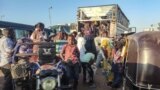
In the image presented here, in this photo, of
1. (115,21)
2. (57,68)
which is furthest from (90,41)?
(115,21)

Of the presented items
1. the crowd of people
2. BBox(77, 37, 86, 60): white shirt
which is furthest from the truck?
BBox(77, 37, 86, 60): white shirt

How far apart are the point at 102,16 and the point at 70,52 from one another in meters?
10.4

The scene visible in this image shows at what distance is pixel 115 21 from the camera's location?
18.0 meters

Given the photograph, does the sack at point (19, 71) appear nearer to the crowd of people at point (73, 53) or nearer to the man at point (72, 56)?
the crowd of people at point (73, 53)

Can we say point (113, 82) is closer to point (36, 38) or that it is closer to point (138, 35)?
point (36, 38)

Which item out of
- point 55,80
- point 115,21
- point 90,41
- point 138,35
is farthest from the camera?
point 115,21

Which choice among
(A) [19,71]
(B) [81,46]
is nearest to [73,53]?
(B) [81,46]

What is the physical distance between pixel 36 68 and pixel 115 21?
37.9 ft

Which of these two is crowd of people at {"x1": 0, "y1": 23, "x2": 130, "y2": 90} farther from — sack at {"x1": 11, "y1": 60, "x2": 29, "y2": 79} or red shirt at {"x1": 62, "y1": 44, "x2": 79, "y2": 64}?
sack at {"x1": 11, "y1": 60, "x2": 29, "y2": 79}

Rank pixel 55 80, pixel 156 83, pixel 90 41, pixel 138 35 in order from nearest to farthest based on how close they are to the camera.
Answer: pixel 156 83
pixel 138 35
pixel 55 80
pixel 90 41

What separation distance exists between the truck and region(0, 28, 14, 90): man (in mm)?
10880

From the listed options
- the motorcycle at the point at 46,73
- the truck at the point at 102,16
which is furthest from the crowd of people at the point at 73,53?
the truck at the point at 102,16

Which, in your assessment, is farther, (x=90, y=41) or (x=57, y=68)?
(x=90, y=41)

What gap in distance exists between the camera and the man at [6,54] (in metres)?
7.31
